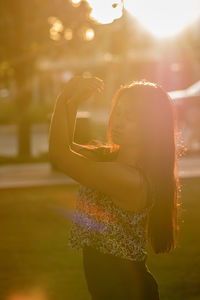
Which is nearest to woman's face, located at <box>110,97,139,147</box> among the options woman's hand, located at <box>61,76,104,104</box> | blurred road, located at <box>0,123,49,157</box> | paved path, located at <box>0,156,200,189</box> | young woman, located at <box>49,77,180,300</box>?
young woman, located at <box>49,77,180,300</box>

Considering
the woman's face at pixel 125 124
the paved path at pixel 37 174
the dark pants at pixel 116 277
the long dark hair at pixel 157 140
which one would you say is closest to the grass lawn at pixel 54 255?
the paved path at pixel 37 174

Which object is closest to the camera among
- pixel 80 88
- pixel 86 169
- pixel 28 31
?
pixel 86 169

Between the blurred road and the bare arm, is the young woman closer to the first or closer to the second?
the bare arm

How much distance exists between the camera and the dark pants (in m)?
2.89

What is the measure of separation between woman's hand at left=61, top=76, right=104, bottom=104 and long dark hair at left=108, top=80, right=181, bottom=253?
0.37ft

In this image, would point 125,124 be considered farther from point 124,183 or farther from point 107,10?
point 107,10

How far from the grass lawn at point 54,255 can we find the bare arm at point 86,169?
3.18m

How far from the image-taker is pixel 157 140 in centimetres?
280

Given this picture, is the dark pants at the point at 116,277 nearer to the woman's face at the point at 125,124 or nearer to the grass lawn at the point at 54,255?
the woman's face at the point at 125,124

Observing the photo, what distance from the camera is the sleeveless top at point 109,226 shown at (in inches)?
114

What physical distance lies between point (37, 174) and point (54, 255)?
17.2ft

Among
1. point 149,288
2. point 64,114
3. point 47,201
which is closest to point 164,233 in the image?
point 149,288

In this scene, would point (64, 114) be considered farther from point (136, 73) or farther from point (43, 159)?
point (136, 73)

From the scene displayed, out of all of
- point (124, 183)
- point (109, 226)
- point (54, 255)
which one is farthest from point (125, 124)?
point (54, 255)
